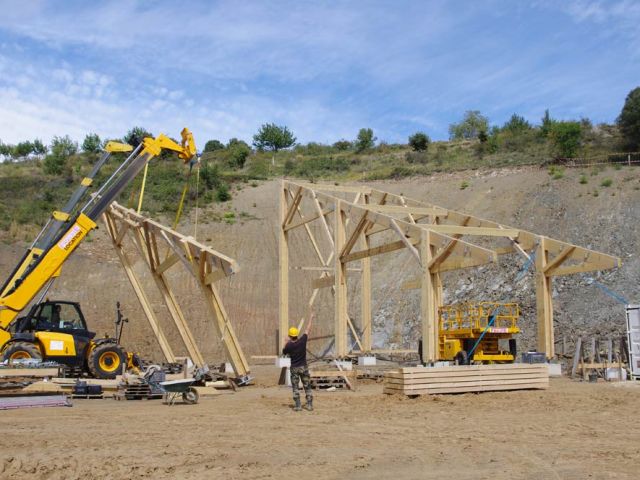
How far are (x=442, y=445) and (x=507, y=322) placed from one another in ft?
52.3

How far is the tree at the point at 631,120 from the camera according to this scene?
134ft

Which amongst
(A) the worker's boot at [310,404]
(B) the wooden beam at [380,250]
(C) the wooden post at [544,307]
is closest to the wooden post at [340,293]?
(B) the wooden beam at [380,250]

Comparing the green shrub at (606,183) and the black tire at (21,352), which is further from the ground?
the green shrub at (606,183)

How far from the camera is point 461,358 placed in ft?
66.4

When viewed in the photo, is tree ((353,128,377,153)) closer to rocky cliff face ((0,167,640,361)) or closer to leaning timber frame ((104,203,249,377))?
rocky cliff face ((0,167,640,361))

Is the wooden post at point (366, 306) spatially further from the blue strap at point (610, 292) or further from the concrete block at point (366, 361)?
the blue strap at point (610, 292)

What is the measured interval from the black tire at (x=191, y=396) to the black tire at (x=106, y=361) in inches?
155

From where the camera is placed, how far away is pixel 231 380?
18.2 metres

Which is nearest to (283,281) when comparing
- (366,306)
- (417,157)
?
(366,306)

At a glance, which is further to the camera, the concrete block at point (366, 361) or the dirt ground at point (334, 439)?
the concrete block at point (366, 361)

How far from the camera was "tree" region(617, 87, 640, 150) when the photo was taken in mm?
40844

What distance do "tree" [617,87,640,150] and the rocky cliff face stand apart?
5.70 m

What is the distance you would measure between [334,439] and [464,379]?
708 cm

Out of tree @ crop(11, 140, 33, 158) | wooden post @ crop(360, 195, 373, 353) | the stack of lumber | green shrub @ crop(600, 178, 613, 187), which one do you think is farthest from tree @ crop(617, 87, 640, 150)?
tree @ crop(11, 140, 33, 158)
